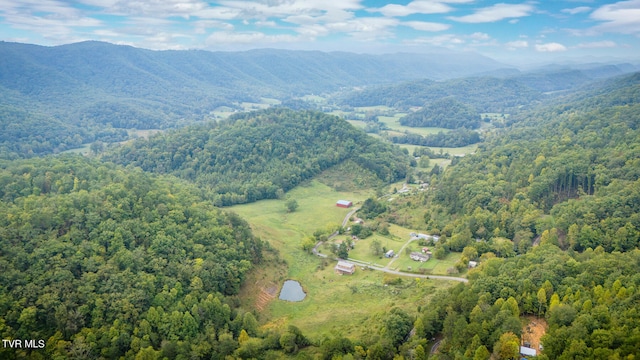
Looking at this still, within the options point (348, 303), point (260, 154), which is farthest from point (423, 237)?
point (260, 154)

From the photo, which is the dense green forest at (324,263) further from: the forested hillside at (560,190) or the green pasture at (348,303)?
the green pasture at (348,303)

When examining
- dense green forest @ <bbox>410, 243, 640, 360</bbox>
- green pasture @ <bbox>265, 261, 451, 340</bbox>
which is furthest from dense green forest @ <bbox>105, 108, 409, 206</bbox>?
dense green forest @ <bbox>410, 243, 640, 360</bbox>

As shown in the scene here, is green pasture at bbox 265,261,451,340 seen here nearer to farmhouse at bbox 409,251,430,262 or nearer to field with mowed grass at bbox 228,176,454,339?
field with mowed grass at bbox 228,176,454,339

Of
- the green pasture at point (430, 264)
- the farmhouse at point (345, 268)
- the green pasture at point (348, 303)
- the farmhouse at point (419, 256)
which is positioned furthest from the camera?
the farmhouse at point (419, 256)

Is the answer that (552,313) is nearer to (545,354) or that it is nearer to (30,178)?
(545,354)

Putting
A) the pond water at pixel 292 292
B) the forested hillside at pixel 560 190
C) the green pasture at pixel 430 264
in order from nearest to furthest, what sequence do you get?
the pond water at pixel 292 292, the forested hillside at pixel 560 190, the green pasture at pixel 430 264

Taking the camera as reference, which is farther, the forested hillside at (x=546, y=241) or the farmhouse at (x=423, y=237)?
the farmhouse at (x=423, y=237)

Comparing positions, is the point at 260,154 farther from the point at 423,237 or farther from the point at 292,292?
the point at 292,292

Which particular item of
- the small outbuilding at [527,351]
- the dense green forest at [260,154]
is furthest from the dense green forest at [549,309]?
the dense green forest at [260,154]

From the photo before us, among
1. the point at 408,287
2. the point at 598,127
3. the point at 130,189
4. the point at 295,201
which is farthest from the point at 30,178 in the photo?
the point at 598,127
